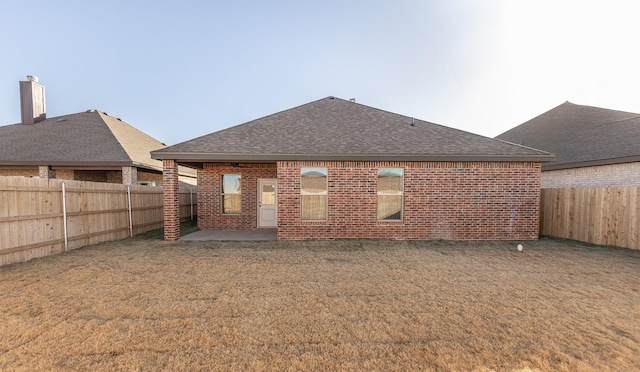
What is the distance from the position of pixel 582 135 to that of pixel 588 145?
173cm

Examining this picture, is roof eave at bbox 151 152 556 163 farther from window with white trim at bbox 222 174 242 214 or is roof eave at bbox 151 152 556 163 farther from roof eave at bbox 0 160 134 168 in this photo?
roof eave at bbox 0 160 134 168

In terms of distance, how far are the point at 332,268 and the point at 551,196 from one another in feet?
29.6

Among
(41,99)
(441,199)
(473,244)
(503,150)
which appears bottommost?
(473,244)

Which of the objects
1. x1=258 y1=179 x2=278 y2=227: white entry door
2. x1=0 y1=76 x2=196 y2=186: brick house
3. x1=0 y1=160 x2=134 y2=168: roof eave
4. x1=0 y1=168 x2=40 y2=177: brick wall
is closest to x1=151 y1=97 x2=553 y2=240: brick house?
x1=258 y1=179 x2=278 y2=227: white entry door

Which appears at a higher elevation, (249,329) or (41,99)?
A: (41,99)

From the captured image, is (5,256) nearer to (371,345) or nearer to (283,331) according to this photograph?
(283,331)

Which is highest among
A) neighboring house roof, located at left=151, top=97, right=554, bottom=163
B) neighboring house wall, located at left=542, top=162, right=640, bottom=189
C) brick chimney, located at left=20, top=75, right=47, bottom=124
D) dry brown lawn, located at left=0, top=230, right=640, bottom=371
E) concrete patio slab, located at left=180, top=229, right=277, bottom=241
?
brick chimney, located at left=20, top=75, right=47, bottom=124

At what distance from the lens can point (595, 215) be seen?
8180 mm

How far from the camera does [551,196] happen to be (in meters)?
9.50

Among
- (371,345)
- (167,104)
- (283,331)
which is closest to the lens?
(371,345)

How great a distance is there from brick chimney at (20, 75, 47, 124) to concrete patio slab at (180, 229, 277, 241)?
14.1 meters

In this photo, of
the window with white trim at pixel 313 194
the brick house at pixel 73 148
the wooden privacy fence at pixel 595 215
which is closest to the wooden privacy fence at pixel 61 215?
the brick house at pixel 73 148

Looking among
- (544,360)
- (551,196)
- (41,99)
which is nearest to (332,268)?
(544,360)

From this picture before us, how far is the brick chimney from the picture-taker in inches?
580
